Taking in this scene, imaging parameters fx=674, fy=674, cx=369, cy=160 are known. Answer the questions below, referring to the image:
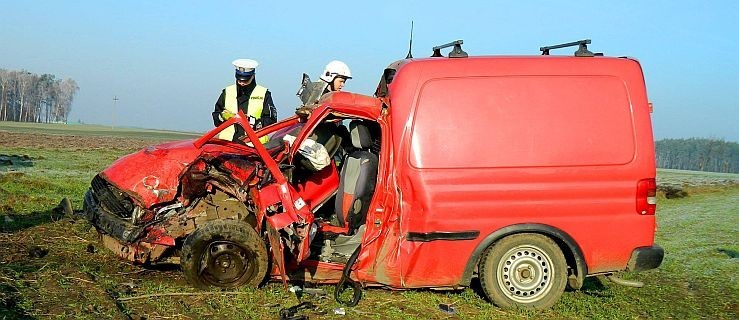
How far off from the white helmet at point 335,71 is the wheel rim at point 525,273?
3009 millimetres

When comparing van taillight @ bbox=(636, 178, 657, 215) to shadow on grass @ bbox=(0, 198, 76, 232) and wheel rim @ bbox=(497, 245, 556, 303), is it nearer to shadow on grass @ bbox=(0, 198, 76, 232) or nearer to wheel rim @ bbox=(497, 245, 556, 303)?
wheel rim @ bbox=(497, 245, 556, 303)

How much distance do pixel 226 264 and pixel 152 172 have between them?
1.05 metres

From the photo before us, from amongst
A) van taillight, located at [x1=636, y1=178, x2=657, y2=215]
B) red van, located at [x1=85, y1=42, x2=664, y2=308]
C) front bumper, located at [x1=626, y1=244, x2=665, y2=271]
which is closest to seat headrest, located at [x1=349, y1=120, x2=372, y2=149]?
red van, located at [x1=85, y1=42, x2=664, y2=308]

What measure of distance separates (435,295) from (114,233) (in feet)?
9.42

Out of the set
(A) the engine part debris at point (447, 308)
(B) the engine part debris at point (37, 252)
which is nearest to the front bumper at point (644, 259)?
(A) the engine part debris at point (447, 308)

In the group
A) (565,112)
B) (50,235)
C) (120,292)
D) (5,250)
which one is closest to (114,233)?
(120,292)

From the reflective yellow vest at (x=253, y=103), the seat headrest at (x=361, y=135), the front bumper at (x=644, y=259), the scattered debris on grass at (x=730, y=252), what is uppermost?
the reflective yellow vest at (x=253, y=103)

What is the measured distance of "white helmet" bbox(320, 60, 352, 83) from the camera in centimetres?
761

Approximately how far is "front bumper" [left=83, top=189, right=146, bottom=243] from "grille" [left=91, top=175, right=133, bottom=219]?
5 cm

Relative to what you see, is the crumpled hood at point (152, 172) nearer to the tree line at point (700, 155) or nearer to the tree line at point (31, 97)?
the tree line at point (700, 155)

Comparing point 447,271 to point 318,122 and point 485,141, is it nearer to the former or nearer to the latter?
point 485,141

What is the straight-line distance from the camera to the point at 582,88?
570 centimetres

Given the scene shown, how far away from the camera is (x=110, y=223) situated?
19.3 ft

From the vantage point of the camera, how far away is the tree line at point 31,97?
375 ft
